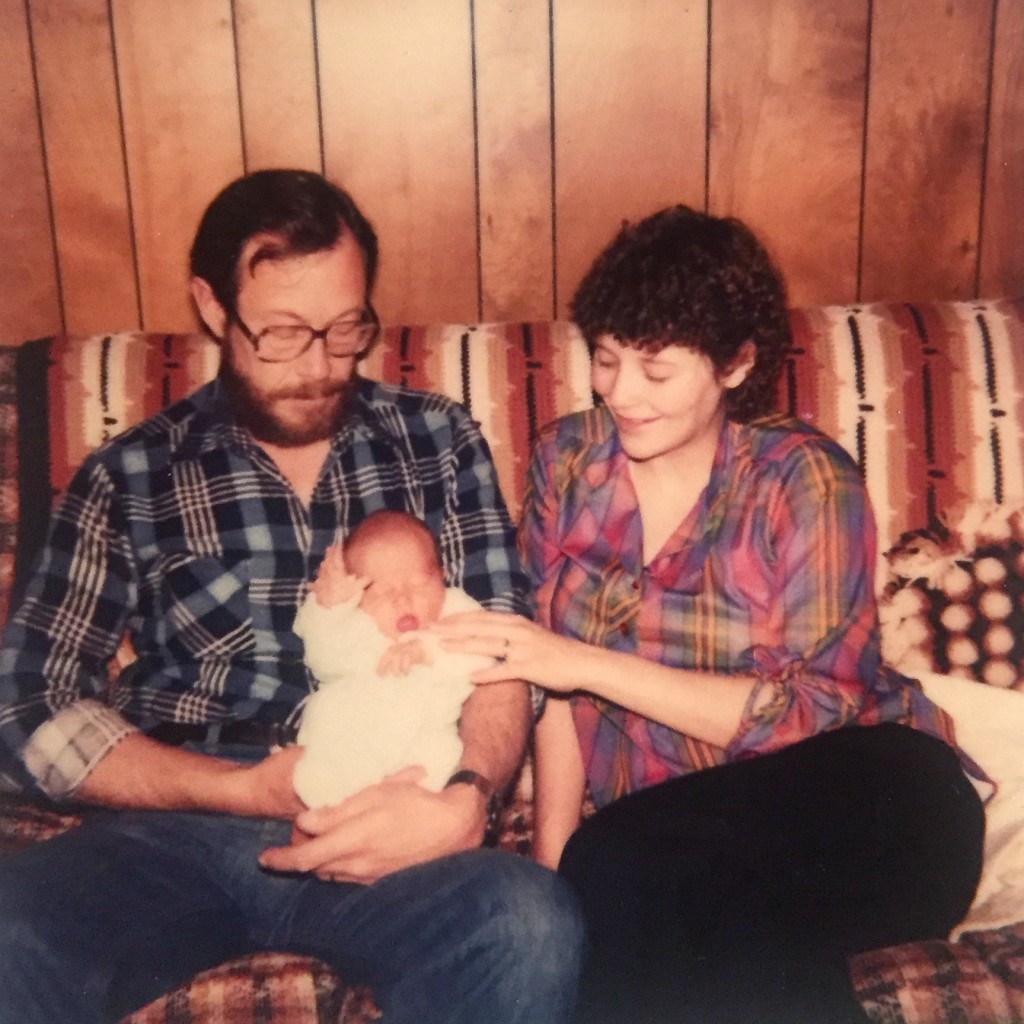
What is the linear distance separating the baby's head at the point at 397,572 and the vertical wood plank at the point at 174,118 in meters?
0.90

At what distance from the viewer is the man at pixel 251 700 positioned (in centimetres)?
118

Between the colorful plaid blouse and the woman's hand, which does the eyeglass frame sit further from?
the woman's hand

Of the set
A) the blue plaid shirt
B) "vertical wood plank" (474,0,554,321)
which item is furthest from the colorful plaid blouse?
"vertical wood plank" (474,0,554,321)

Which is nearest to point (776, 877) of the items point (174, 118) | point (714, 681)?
point (714, 681)

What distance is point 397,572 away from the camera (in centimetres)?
139

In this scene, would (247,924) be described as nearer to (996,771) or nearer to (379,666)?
(379,666)

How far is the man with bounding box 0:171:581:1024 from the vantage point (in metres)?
1.18

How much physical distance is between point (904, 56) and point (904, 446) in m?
0.78

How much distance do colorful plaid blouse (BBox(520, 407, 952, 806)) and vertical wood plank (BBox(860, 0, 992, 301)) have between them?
2.38 ft

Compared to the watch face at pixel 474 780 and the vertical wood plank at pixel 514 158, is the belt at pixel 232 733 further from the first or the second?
the vertical wood plank at pixel 514 158

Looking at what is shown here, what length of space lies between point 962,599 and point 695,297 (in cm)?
65

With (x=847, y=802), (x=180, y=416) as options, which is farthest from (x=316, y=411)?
(x=847, y=802)

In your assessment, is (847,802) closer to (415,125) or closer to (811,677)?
(811,677)

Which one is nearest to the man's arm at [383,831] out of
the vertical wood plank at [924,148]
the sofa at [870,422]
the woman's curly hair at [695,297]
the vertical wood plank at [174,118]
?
the sofa at [870,422]
